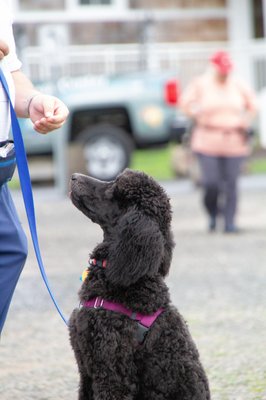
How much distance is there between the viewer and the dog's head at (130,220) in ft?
13.1

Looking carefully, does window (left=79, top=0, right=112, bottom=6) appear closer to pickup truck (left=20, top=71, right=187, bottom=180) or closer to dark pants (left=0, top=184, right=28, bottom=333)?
pickup truck (left=20, top=71, right=187, bottom=180)

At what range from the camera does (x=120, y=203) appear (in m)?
4.20

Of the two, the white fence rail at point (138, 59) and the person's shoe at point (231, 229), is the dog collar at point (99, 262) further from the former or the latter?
the white fence rail at point (138, 59)

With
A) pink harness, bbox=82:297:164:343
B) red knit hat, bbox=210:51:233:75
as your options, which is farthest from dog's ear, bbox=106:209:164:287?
red knit hat, bbox=210:51:233:75

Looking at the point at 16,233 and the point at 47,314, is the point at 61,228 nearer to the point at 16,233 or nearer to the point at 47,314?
the point at 47,314

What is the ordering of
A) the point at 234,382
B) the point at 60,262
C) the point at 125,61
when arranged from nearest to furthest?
the point at 234,382 → the point at 60,262 → the point at 125,61

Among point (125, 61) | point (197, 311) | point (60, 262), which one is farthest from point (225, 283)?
point (125, 61)

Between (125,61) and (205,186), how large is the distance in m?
9.26

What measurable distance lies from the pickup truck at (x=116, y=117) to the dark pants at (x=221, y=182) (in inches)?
215

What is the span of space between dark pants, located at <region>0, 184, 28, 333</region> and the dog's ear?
37 cm

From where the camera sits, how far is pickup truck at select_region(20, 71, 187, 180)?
1811 cm

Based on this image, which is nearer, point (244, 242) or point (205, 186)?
point (244, 242)

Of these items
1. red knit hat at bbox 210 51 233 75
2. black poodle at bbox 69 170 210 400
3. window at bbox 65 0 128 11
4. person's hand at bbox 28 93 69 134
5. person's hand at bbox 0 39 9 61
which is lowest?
window at bbox 65 0 128 11

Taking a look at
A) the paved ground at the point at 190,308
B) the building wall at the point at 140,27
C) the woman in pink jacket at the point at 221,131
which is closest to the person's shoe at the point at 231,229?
the woman in pink jacket at the point at 221,131
